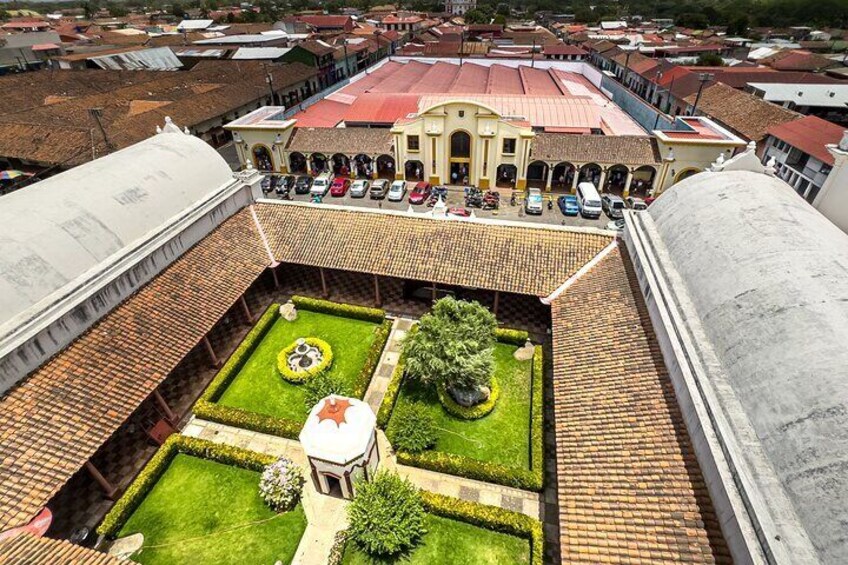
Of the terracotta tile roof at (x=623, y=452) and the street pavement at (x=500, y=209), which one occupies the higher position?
the terracotta tile roof at (x=623, y=452)

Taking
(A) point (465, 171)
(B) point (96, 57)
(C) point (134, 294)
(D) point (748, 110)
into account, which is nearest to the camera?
(C) point (134, 294)

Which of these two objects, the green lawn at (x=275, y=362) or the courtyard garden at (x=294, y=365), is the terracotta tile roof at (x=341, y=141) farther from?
the green lawn at (x=275, y=362)

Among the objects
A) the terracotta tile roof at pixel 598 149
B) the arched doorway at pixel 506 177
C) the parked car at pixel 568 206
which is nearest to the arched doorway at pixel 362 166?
the arched doorway at pixel 506 177

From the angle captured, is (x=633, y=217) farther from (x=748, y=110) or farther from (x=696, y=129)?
(x=748, y=110)

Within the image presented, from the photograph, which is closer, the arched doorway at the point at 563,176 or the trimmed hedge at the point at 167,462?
the trimmed hedge at the point at 167,462

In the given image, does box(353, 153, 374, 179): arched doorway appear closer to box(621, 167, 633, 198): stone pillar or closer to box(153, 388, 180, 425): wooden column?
box(621, 167, 633, 198): stone pillar

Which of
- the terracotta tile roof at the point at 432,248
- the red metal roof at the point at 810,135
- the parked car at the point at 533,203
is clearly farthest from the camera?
the parked car at the point at 533,203

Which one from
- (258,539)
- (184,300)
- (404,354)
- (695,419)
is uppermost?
(695,419)

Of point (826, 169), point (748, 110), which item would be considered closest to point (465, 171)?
point (826, 169)
